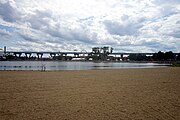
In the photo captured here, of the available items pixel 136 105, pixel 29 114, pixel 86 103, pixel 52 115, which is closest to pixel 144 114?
pixel 136 105

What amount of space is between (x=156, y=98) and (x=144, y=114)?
2595 mm

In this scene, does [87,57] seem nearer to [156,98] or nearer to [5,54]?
[5,54]

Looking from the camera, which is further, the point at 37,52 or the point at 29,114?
the point at 37,52

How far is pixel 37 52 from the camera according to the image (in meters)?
138

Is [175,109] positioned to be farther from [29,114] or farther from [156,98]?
[29,114]

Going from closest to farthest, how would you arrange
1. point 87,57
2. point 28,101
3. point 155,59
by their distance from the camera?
1. point 28,101
2. point 155,59
3. point 87,57

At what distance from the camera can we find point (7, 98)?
8.28 meters

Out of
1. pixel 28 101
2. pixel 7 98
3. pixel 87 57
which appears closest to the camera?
pixel 28 101

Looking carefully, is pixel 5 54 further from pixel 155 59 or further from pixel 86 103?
pixel 86 103

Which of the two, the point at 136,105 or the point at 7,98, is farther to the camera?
the point at 7,98

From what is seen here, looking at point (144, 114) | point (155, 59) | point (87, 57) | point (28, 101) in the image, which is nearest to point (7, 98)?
point (28, 101)

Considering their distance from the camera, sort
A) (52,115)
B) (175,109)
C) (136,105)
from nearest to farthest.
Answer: (52,115)
(175,109)
(136,105)

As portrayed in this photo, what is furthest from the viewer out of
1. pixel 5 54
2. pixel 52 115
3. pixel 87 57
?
pixel 87 57

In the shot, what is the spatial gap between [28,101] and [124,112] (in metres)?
3.79
